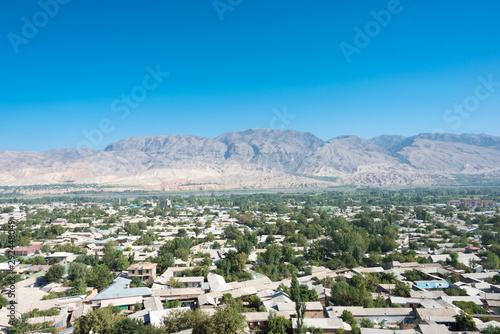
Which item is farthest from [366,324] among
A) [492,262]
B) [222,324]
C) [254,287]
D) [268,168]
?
[268,168]

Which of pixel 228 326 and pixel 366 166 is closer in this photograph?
pixel 228 326

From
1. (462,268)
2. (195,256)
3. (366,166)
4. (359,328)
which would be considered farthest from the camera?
(366,166)

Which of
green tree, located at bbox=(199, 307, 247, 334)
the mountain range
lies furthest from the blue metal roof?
the mountain range

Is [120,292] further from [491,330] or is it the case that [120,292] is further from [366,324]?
[491,330]

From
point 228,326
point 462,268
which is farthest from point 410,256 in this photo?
point 228,326

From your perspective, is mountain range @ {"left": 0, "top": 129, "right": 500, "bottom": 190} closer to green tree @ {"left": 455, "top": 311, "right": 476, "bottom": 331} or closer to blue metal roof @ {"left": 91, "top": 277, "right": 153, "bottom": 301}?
blue metal roof @ {"left": 91, "top": 277, "right": 153, "bottom": 301}

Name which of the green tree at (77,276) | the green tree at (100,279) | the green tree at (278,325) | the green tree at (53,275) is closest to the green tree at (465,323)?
the green tree at (278,325)

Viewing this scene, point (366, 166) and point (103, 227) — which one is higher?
point (366, 166)

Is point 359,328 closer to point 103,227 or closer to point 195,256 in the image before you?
point 195,256
